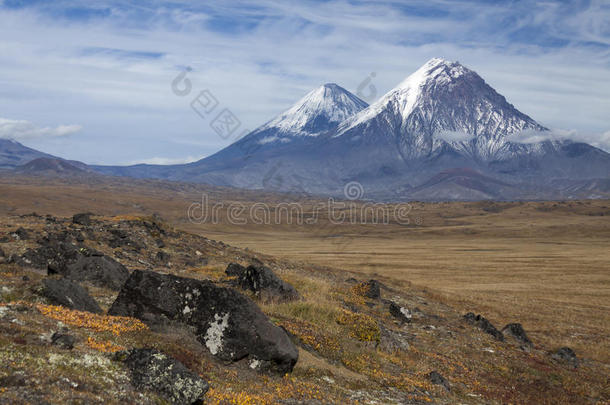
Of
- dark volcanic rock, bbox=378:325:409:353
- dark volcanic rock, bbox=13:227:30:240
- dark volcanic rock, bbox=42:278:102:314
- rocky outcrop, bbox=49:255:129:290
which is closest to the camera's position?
dark volcanic rock, bbox=42:278:102:314

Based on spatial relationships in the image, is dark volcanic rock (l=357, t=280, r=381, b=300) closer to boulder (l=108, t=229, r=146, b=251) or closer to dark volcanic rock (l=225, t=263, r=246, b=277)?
dark volcanic rock (l=225, t=263, r=246, b=277)

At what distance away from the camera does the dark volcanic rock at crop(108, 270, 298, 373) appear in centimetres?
1223

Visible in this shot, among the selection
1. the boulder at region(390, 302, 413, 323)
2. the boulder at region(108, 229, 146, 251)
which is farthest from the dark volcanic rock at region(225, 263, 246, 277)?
the boulder at region(108, 229, 146, 251)

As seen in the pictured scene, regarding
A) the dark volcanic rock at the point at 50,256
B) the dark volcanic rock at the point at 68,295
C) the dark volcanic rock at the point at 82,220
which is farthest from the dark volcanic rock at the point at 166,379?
the dark volcanic rock at the point at 82,220

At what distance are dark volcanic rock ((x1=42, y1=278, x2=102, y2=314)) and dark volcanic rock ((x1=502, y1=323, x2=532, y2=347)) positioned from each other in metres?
20.9

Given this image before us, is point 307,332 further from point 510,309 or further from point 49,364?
point 510,309

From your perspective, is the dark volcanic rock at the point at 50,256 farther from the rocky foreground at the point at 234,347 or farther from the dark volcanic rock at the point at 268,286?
the dark volcanic rock at the point at 268,286

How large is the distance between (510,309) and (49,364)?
34.1 metres

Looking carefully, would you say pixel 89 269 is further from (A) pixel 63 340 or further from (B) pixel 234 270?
(A) pixel 63 340

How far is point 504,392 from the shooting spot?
16.0m

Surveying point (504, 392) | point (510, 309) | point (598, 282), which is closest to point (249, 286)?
point (504, 392)

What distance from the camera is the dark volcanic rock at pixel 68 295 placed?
13.5 m

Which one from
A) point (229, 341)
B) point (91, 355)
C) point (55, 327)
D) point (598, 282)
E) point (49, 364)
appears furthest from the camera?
point (598, 282)

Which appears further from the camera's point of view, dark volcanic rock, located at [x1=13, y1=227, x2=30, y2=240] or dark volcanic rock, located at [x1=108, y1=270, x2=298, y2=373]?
dark volcanic rock, located at [x1=13, y1=227, x2=30, y2=240]
